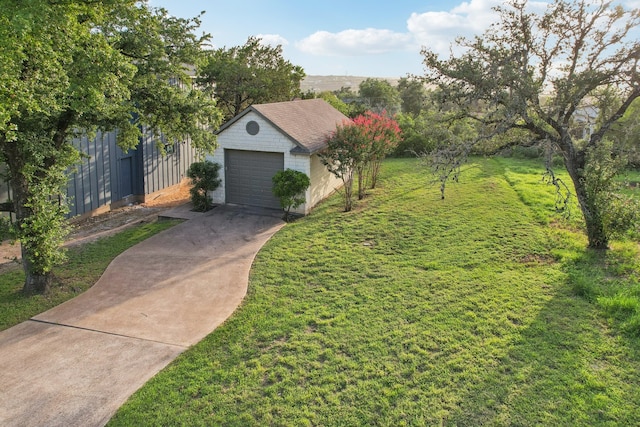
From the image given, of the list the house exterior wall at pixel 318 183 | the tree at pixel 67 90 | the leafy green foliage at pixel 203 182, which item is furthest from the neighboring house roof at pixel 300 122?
the tree at pixel 67 90

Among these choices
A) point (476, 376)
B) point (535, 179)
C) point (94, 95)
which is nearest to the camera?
point (476, 376)

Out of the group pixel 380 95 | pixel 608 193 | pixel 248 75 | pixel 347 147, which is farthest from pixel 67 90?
pixel 380 95

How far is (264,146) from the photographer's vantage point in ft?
45.9

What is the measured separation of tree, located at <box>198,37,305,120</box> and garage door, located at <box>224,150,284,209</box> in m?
7.12

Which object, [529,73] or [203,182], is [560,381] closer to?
[529,73]

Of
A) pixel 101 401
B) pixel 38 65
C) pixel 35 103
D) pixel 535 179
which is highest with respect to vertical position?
pixel 38 65

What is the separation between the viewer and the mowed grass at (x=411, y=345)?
17.2ft

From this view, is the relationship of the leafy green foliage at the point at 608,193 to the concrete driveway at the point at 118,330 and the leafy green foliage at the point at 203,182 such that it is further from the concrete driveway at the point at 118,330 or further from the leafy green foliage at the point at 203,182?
the leafy green foliage at the point at 203,182

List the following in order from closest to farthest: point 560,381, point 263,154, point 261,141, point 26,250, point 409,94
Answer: point 560,381 < point 26,250 < point 261,141 < point 263,154 < point 409,94

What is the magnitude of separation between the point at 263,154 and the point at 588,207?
903cm

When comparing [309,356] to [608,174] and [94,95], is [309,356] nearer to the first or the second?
[94,95]

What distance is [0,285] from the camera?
8.67 m

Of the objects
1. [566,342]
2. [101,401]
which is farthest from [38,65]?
[566,342]

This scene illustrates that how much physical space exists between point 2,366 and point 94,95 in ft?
13.2
